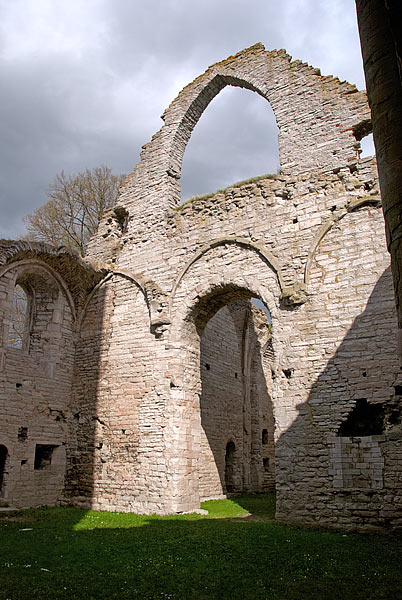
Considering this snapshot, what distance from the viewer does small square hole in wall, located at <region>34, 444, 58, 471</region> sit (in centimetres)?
1034

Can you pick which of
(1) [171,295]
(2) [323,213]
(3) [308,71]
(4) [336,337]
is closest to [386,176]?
(4) [336,337]

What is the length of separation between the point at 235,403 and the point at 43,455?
566 centimetres

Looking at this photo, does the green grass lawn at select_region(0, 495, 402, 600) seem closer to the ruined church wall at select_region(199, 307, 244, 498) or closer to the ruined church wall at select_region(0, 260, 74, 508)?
the ruined church wall at select_region(0, 260, 74, 508)

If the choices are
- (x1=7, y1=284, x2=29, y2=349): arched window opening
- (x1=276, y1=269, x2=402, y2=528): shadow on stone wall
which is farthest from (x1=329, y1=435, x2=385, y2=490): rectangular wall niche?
(x1=7, y1=284, x2=29, y2=349): arched window opening

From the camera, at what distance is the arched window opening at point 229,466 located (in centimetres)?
1334

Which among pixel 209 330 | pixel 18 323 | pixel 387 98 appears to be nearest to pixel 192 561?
pixel 387 98

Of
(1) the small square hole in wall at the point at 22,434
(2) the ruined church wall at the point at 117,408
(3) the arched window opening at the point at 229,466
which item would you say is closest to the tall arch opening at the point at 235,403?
(3) the arched window opening at the point at 229,466

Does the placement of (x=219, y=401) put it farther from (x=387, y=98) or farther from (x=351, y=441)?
(x=387, y=98)

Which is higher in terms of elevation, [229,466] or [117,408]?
[117,408]

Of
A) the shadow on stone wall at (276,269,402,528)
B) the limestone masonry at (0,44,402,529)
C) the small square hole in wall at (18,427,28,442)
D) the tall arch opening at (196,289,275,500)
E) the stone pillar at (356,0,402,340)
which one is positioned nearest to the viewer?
the stone pillar at (356,0,402,340)

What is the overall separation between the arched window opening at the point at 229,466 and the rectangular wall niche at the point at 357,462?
630cm

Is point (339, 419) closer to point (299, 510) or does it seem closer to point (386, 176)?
point (299, 510)

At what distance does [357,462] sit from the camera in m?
7.33

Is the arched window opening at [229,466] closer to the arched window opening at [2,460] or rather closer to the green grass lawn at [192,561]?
the green grass lawn at [192,561]
